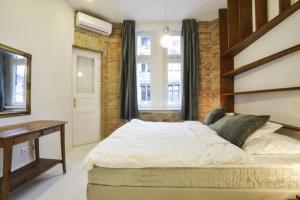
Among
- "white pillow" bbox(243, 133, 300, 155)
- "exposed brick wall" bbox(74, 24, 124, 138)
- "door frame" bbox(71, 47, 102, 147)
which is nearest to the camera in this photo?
"white pillow" bbox(243, 133, 300, 155)

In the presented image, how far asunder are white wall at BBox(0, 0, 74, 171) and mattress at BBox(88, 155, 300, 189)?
178cm

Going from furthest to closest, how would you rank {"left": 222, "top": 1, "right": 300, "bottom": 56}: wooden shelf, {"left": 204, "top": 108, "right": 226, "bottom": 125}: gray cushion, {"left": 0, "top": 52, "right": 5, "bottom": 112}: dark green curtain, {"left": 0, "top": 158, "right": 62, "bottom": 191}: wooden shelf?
{"left": 204, "top": 108, "right": 226, "bottom": 125}: gray cushion
{"left": 0, "top": 52, "right": 5, "bottom": 112}: dark green curtain
{"left": 0, "top": 158, "right": 62, "bottom": 191}: wooden shelf
{"left": 222, "top": 1, "right": 300, "bottom": 56}: wooden shelf

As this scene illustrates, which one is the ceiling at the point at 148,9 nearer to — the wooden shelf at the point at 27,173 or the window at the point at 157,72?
the window at the point at 157,72

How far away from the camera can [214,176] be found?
1.61m

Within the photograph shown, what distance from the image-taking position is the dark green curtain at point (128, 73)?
4703 mm

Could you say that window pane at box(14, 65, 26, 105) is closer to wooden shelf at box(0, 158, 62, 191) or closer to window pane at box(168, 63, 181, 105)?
wooden shelf at box(0, 158, 62, 191)

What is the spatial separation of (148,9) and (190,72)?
5.16 feet

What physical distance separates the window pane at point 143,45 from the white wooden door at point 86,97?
982 mm

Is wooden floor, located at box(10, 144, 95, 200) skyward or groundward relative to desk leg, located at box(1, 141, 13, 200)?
groundward

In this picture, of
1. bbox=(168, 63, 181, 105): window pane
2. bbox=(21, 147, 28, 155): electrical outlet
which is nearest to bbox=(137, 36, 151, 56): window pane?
bbox=(168, 63, 181, 105): window pane

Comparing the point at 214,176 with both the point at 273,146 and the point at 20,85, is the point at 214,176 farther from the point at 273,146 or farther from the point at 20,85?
the point at 20,85

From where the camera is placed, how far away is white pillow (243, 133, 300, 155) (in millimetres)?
1846

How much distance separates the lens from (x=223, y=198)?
1.59 metres

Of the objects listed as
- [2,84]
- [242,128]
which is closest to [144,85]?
[2,84]
